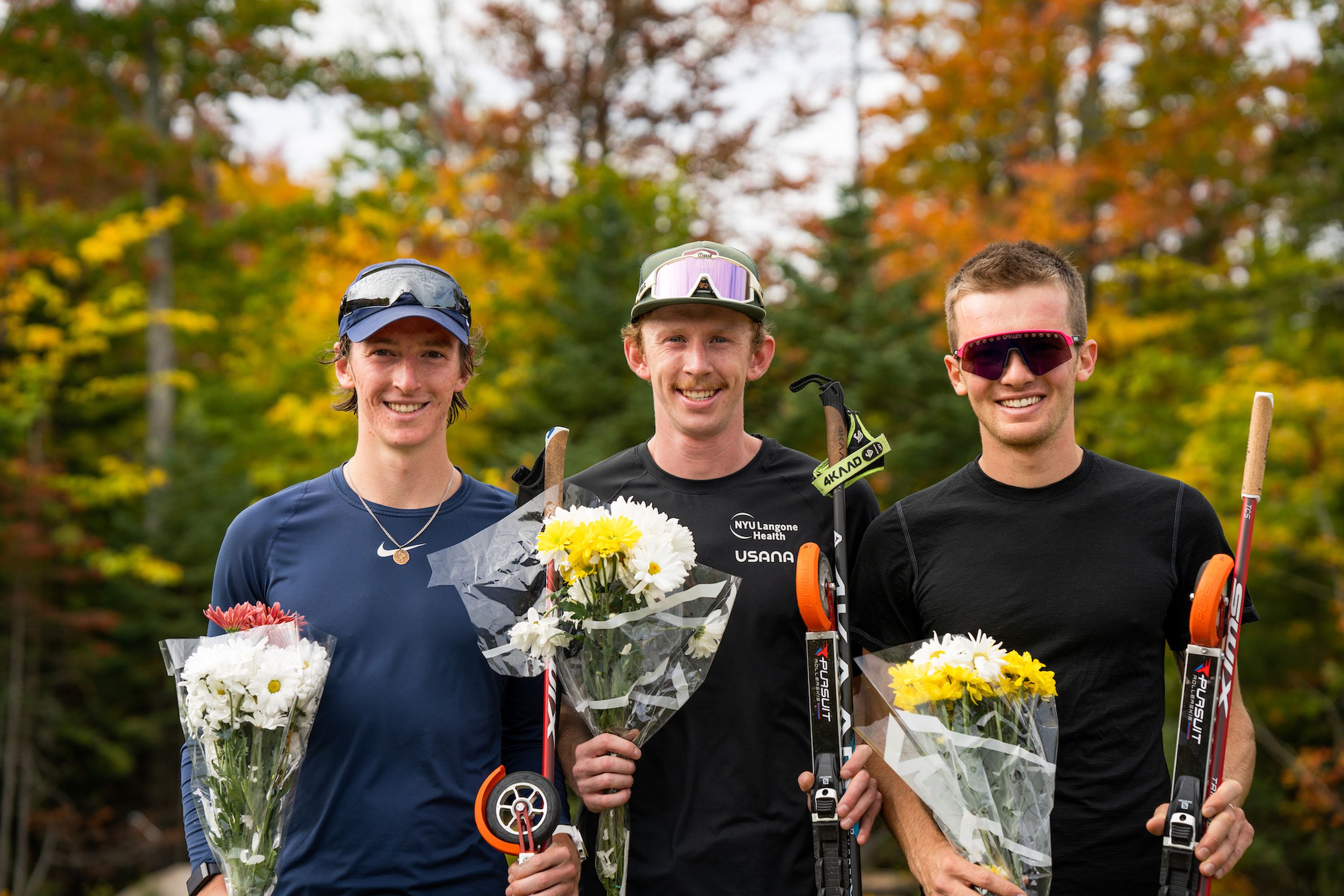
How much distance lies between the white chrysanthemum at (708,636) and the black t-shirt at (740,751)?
0.31 m

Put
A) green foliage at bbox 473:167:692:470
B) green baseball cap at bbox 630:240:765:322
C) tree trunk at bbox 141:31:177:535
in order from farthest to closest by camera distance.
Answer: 1. tree trunk at bbox 141:31:177:535
2. green foliage at bbox 473:167:692:470
3. green baseball cap at bbox 630:240:765:322

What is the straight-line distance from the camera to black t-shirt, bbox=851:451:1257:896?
9.27ft

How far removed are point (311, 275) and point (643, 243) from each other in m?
4.58

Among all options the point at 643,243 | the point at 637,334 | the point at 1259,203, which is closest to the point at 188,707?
the point at 637,334

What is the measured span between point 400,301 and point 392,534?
25.5 inches

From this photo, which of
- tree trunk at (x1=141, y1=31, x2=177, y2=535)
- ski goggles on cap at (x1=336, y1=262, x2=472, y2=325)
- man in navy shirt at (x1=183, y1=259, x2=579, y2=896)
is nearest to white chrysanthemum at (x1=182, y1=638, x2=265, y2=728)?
man in navy shirt at (x1=183, y1=259, x2=579, y2=896)

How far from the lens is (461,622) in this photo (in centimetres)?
301

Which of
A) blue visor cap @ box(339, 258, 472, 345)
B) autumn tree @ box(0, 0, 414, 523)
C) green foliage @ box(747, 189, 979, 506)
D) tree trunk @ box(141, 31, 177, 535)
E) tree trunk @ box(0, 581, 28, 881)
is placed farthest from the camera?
tree trunk @ box(141, 31, 177, 535)

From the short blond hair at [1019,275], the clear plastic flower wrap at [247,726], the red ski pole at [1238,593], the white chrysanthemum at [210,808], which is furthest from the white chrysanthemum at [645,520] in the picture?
the red ski pole at [1238,593]

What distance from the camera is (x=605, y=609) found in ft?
9.12

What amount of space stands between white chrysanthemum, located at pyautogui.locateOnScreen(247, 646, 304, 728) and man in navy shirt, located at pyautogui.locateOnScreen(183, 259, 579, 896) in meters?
0.27

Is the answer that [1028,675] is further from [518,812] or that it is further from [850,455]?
[518,812]

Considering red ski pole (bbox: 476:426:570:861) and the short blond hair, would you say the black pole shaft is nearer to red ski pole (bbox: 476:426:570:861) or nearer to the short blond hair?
the short blond hair

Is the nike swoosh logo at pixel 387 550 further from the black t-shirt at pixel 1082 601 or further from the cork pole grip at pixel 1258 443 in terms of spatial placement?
the cork pole grip at pixel 1258 443
